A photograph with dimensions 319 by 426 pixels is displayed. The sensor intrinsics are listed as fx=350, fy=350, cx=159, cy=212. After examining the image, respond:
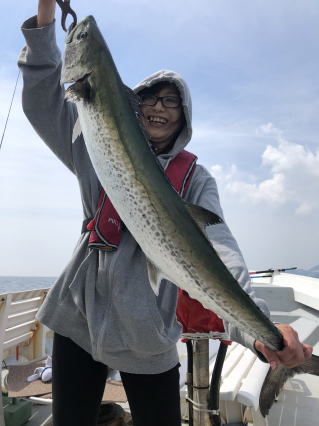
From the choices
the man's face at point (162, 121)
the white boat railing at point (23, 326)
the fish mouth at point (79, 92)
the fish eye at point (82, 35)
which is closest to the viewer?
the fish mouth at point (79, 92)

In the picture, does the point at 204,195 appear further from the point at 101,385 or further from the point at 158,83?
the point at 101,385

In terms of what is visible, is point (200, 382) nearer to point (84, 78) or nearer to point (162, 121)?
point (162, 121)

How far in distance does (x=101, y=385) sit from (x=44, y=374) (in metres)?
2.99

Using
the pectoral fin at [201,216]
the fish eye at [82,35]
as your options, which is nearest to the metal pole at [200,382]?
the pectoral fin at [201,216]

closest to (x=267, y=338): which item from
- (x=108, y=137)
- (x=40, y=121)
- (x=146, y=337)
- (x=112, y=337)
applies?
(x=146, y=337)

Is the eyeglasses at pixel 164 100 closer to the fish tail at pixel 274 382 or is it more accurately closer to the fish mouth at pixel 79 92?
the fish mouth at pixel 79 92

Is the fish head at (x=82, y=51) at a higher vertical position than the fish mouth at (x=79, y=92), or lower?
higher

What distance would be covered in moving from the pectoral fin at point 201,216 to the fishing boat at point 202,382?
1.23 meters

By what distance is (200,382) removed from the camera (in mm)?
2873

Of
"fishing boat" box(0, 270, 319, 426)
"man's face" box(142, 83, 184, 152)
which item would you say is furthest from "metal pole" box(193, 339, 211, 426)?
"man's face" box(142, 83, 184, 152)

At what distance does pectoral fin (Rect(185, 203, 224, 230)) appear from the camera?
6.15ft

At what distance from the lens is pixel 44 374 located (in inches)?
198

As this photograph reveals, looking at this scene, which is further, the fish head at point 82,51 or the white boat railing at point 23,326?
the white boat railing at point 23,326

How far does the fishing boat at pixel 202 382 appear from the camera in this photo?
2.92 metres
